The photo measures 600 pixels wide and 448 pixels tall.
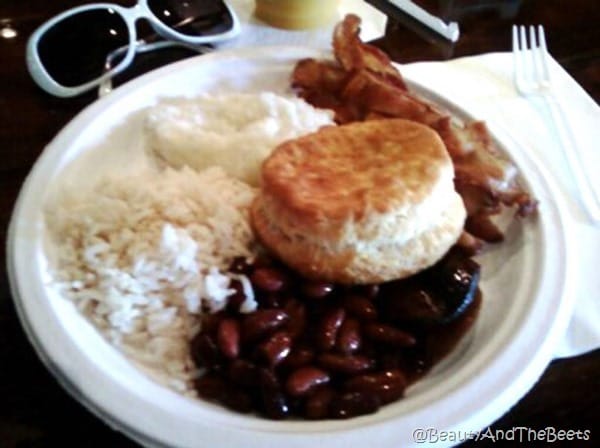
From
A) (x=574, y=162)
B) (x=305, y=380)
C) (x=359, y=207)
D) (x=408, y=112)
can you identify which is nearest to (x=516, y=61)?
(x=574, y=162)

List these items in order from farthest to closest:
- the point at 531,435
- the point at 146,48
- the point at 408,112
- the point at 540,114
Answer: the point at 146,48
the point at 540,114
the point at 408,112
the point at 531,435

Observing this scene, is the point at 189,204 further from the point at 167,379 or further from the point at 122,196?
the point at 167,379

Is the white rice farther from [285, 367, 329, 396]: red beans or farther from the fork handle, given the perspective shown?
the fork handle

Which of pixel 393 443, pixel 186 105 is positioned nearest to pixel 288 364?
pixel 393 443

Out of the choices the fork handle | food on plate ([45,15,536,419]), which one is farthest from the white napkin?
food on plate ([45,15,536,419])

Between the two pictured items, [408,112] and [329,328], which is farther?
[408,112]

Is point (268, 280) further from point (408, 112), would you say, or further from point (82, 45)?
point (82, 45)
